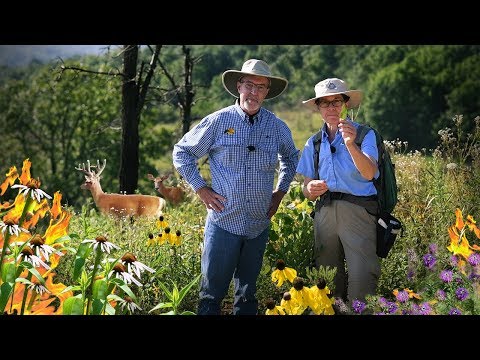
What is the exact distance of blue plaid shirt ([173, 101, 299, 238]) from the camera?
130 inches

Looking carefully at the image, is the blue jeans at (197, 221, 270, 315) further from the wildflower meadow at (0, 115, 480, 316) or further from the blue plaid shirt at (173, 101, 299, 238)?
the wildflower meadow at (0, 115, 480, 316)

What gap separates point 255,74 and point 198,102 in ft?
77.1

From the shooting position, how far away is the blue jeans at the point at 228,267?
332 cm

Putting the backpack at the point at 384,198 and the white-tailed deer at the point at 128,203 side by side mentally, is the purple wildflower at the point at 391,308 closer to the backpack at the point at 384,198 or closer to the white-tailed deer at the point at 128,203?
the backpack at the point at 384,198

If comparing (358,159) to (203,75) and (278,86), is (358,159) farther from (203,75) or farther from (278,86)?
(203,75)

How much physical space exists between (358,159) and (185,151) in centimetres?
91

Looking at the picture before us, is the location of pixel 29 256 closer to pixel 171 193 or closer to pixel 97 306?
pixel 97 306

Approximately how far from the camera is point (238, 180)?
130 inches

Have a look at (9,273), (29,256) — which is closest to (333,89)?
(29,256)

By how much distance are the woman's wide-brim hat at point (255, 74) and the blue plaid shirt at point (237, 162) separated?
203 millimetres

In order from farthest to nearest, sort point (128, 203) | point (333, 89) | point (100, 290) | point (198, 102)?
point (198, 102) < point (128, 203) < point (333, 89) < point (100, 290)

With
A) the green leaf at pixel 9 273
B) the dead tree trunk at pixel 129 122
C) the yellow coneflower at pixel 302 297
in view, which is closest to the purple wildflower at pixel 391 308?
the yellow coneflower at pixel 302 297

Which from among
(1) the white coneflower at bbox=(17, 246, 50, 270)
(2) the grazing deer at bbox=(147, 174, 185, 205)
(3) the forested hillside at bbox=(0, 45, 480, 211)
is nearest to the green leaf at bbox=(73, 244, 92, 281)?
(1) the white coneflower at bbox=(17, 246, 50, 270)
